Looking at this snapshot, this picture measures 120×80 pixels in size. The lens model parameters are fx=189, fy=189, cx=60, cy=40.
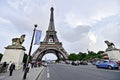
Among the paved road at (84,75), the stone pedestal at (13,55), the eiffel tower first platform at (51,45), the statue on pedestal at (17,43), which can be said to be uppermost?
the eiffel tower first platform at (51,45)

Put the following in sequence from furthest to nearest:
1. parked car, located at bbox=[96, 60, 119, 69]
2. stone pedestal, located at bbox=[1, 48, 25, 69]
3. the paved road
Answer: parked car, located at bbox=[96, 60, 119, 69] < stone pedestal, located at bbox=[1, 48, 25, 69] < the paved road

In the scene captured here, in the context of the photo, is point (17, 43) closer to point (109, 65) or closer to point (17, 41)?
point (17, 41)

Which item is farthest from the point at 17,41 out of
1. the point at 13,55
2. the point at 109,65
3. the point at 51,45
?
the point at 51,45

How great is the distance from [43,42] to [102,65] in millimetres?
65384

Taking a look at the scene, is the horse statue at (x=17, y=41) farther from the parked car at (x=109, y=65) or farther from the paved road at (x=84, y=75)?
the parked car at (x=109, y=65)

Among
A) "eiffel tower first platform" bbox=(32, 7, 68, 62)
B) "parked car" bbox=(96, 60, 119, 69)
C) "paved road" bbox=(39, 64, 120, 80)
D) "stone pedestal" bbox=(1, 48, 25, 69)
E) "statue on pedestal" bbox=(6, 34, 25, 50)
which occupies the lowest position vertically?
"paved road" bbox=(39, 64, 120, 80)

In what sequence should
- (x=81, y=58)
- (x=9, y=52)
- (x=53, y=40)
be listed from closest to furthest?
1. (x=9, y=52)
2. (x=53, y=40)
3. (x=81, y=58)

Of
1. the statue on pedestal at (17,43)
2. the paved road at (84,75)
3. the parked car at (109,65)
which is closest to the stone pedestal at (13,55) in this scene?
the statue on pedestal at (17,43)

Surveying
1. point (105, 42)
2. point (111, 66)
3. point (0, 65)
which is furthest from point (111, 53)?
point (0, 65)

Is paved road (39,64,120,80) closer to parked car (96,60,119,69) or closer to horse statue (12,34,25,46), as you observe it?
parked car (96,60,119,69)

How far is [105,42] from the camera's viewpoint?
4262cm

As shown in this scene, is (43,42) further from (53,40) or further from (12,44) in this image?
(12,44)

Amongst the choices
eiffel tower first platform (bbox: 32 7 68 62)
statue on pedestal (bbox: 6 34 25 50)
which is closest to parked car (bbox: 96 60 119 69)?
statue on pedestal (bbox: 6 34 25 50)

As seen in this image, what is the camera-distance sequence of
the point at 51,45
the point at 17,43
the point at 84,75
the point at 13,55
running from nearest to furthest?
the point at 84,75
the point at 13,55
the point at 17,43
the point at 51,45
